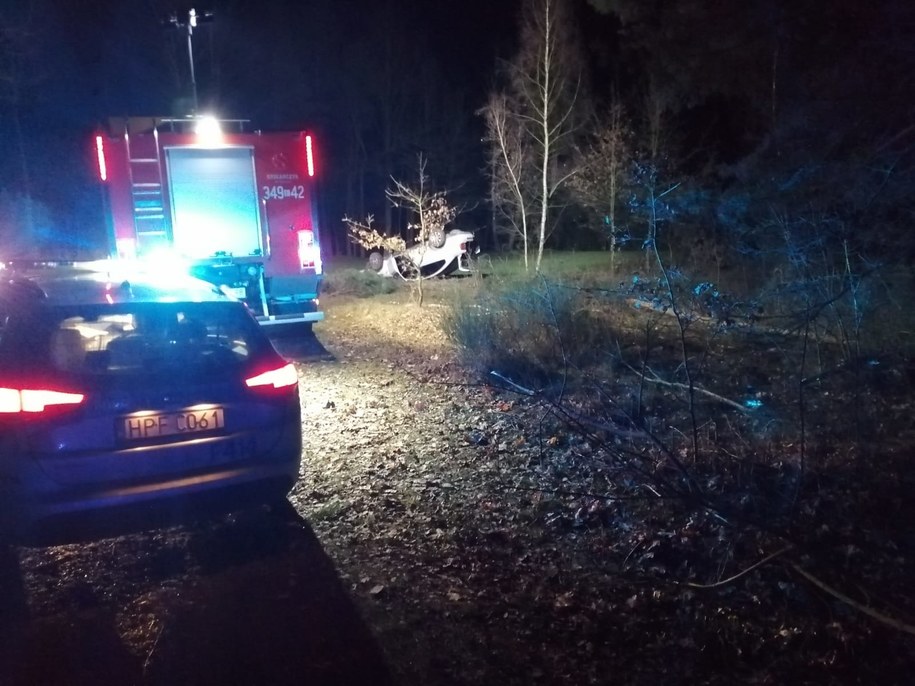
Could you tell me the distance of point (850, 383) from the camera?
22.0 ft

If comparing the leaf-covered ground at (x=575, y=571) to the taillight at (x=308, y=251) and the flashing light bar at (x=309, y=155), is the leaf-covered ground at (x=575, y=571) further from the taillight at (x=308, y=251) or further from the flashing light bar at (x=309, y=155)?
the flashing light bar at (x=309, y=155)

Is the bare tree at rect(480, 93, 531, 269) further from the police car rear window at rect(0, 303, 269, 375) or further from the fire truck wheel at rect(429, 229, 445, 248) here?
the police car rear window at rect(0, 303, 269, 375)

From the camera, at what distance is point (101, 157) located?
33.1 feet

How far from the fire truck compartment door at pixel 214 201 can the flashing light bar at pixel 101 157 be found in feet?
2.68

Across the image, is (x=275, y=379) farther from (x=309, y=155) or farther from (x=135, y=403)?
(x=309, y=155)

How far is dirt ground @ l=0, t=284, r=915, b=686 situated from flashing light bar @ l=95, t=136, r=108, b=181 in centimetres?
637

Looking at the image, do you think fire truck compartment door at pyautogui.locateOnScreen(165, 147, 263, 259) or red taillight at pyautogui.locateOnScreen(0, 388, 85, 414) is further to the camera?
fire truck compartment door at pyautogui.locateOnScreen(165, 147, 263, 259)

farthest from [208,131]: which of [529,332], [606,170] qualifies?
[606,170]

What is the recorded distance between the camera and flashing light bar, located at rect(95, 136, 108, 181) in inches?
398

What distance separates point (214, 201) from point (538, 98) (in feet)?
30.4

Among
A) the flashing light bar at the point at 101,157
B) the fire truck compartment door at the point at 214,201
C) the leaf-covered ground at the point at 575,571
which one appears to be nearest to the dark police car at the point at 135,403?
the leaf-covered ground at the point at 575,571

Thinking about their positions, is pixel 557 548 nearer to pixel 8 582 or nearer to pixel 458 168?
pixel 8 582

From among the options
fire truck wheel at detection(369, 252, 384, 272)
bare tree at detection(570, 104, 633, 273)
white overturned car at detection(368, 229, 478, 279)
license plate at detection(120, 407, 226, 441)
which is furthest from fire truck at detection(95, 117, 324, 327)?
fire truck wheel at detection(369, 252, 384, 272)

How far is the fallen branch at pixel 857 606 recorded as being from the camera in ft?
10.5
